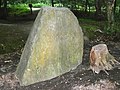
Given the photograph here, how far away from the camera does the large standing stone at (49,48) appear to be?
242 inches

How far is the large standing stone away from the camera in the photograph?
6148 millimetres

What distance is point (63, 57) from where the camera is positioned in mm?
6566

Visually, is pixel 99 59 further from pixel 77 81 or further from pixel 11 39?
pixel 11 39

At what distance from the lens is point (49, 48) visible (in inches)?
250

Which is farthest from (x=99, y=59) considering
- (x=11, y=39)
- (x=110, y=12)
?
(x=110, y=12)

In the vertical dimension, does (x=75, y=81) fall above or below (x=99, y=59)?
below

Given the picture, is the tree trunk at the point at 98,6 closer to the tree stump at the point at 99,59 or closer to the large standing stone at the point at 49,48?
the large standing stone at the point at 49,48

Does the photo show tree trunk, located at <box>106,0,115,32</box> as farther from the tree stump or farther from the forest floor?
the tree stump

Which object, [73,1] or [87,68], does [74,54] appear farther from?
[73,1]

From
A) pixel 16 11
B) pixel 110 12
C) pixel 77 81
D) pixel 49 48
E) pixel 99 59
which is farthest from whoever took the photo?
Answer: pixel 16 11

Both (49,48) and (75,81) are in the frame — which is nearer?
(75,81)

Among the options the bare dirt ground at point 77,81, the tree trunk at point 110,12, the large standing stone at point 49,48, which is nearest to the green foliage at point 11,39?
the bare dirt ground at point 77,81

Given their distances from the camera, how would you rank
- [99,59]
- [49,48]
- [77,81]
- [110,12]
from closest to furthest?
[77,81], [49,48], [99,59], [110,12]

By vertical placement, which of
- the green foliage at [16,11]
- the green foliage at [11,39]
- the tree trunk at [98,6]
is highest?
the tree trunk at [98,6]
